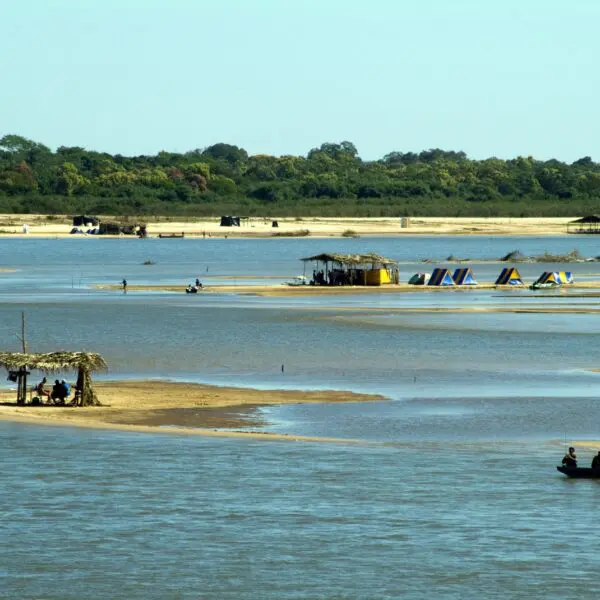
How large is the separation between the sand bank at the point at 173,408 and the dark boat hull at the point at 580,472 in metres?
7.17

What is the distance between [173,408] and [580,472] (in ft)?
45.6

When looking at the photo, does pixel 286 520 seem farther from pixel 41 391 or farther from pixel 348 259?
pixel 348 259

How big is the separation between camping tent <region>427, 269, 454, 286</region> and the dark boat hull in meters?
65.7

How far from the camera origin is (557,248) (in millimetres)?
175250

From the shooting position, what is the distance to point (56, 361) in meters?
42.1

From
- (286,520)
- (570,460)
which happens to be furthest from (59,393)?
(570,460)

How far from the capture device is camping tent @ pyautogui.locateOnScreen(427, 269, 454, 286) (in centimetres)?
9981

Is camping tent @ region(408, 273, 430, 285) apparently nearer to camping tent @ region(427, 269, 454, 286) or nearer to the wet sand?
camping tent @ region(427, 269, 454, 286)

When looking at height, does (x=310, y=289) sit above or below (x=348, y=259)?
below

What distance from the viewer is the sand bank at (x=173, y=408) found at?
134 ft

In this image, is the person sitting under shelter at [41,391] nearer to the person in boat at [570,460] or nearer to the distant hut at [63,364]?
the distant hut at [63,364]

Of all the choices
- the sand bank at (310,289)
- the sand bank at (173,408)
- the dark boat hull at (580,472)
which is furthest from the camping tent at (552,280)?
the dark boat hull at (580,472)

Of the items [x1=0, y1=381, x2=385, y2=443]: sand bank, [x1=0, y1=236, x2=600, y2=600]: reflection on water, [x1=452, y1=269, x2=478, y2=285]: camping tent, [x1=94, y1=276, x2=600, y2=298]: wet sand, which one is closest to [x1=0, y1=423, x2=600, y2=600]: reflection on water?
[x1=0, y1=236, x2=600, y2=600]: reflection on water

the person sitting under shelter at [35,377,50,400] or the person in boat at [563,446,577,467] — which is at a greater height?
the person in boat at [563,446,577,467]
